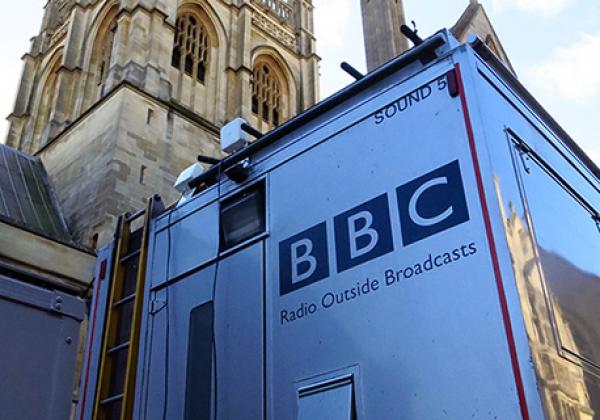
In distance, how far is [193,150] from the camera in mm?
22891

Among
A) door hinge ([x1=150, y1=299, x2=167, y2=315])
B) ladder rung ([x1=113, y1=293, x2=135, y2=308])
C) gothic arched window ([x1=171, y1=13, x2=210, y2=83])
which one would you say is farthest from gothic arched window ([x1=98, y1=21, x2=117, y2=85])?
door hinge ([x1=150, y1=299, x2=167, y2=315])

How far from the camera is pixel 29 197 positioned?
21.1 metres

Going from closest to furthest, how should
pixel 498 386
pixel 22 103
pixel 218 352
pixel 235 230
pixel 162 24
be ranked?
pixel 498 386 → pixel 218 352 → pixel 235 230 → pixel 162 24 → pixel 22 103

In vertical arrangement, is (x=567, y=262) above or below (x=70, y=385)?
above

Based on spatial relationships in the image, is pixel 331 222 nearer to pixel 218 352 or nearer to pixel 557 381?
pixel 218 352

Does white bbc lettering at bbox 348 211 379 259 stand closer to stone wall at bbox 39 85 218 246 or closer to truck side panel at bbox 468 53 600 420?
truck side panel at bbox 468 53 600 420

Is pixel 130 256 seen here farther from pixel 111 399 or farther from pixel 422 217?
pixel 422 217

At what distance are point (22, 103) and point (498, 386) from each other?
102ft

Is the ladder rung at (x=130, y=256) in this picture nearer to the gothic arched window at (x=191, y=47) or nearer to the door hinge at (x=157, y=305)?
the door hinge at (x=157, y=305)

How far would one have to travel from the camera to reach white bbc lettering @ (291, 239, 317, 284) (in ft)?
13.1

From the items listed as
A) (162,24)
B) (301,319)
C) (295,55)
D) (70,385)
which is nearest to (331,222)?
(301,319)

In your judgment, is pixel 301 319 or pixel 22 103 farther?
pixel 22 103

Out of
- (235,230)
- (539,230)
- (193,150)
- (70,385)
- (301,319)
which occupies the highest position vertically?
(193,150)

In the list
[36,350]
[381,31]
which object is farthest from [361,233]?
[381,31]
